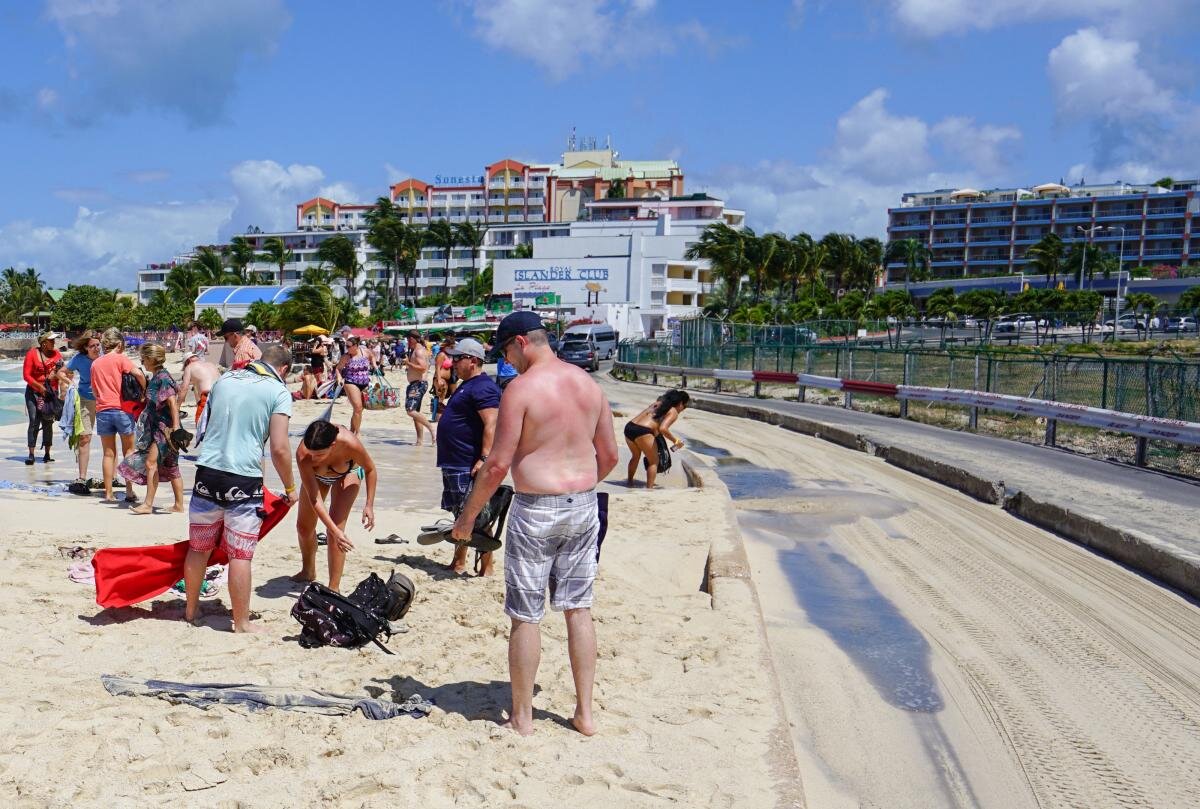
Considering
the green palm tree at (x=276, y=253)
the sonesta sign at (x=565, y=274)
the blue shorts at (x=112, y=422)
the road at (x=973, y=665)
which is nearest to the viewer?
the road at (x=973, y=665)

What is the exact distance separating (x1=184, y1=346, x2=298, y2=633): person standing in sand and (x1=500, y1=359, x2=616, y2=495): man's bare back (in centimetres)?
197

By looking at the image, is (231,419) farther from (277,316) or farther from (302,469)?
(277,316)

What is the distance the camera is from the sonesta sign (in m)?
92.5

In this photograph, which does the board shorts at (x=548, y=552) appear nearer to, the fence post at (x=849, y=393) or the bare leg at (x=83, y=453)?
the bare leg at (x=83, y=453)

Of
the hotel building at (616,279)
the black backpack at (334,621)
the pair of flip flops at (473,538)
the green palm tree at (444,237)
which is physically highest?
the green palm tree at (444,237)

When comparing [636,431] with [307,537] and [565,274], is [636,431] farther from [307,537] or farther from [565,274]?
[565,274]

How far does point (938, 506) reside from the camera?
1245cm

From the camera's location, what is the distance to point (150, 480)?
9.63 metres

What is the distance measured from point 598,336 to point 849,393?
35.0 m

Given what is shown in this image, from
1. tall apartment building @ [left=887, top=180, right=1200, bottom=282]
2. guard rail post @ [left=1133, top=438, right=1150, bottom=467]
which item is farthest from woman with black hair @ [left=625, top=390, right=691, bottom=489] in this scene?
tall apartment building @ [left=887, top=180, right=1200, bottom=282]

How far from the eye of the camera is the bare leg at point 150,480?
959cm

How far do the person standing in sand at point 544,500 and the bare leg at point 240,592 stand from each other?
1.94 metres

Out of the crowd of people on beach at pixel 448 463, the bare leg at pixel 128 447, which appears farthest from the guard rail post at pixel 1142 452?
the bare leg at pixel 128 447

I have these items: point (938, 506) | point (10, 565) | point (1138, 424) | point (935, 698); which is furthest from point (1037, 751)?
point (1138, 424)
